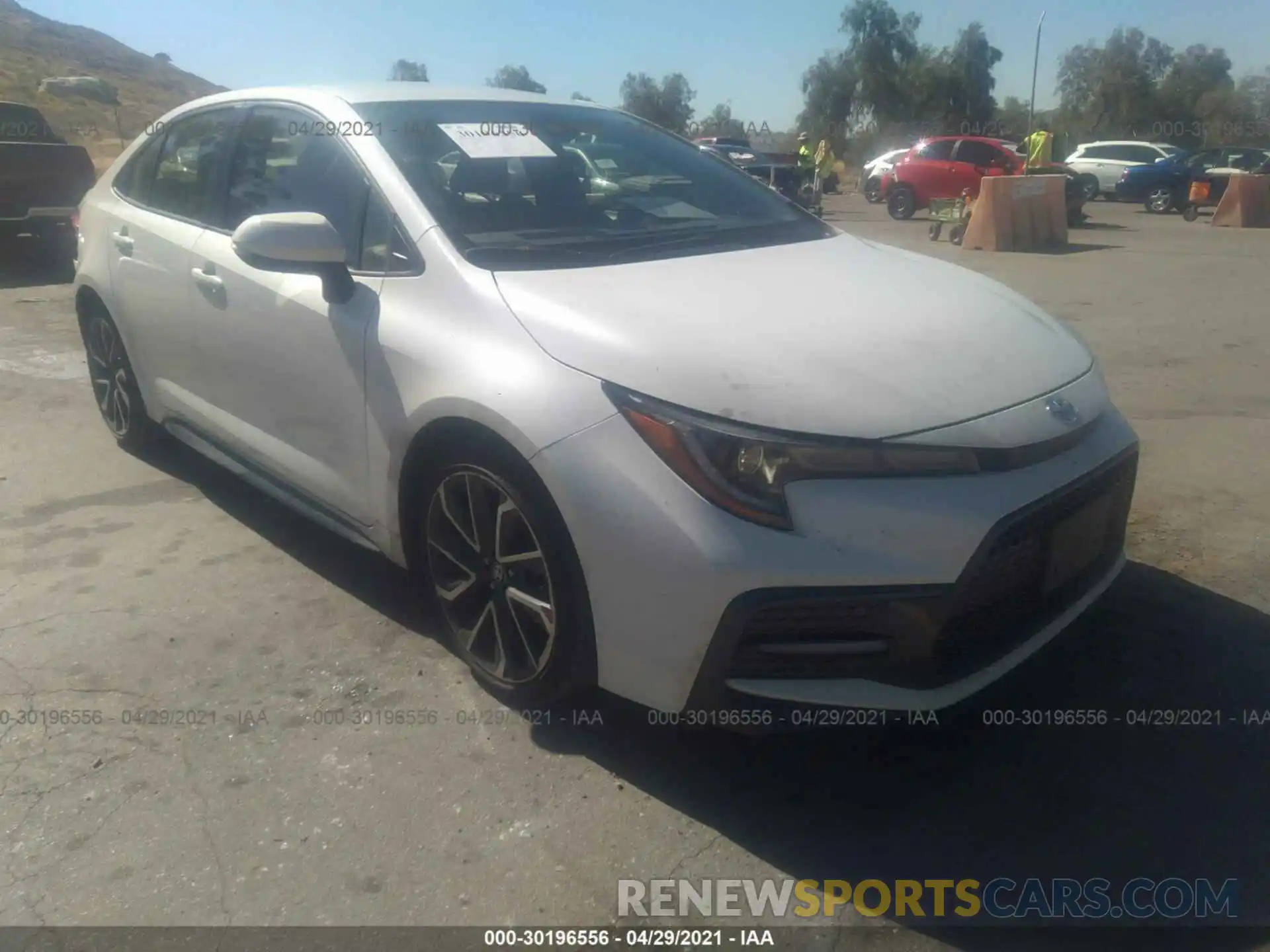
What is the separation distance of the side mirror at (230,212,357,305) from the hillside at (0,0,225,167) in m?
27.6

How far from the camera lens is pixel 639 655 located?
2.48m

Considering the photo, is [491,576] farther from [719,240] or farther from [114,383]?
[114,383]

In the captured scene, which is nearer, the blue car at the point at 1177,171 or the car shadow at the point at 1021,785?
the car shadow at the point at 1021,785

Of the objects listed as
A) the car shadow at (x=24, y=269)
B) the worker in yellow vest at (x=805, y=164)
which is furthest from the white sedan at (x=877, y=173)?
the car shadow at (x=24, y=269)

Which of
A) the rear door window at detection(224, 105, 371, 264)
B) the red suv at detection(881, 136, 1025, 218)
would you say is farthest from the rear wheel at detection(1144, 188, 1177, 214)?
the rear door window at detection(224, 105, 371, 264)

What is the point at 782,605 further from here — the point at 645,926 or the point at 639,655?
the point at 645,926

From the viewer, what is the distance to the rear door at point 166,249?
408 cm

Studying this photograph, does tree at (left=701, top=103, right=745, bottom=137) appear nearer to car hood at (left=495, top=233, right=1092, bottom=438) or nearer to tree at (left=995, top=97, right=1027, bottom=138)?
tree at (left=995, top=97, right=1027, bottom=138)

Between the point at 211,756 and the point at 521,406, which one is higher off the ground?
the point at 521,406

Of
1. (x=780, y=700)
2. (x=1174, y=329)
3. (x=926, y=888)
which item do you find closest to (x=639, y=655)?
(x=780, y=700)

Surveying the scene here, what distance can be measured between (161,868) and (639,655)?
119cm

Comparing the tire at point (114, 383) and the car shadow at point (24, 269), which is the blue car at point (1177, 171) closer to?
the car shadow at point (24, 269)

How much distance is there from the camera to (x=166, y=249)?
4180 millimetres

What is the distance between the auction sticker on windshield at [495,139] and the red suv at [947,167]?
18366 mm
